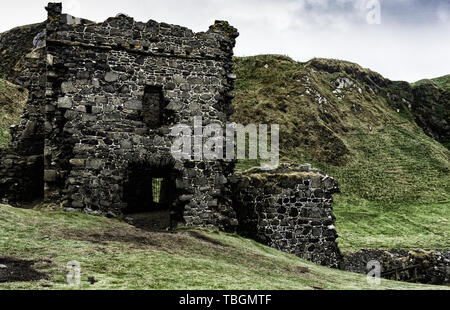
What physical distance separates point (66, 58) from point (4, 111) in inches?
753

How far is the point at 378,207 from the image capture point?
36375 millimetres

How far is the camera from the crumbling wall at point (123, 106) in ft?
46.6

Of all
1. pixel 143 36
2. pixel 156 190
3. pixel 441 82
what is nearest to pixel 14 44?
pixel 156 190

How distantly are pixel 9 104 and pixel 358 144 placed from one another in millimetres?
39207

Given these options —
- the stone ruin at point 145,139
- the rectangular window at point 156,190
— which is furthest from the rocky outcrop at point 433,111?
the stone ruin at point 145,139

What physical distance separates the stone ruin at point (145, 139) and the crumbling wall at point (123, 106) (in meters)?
0.04

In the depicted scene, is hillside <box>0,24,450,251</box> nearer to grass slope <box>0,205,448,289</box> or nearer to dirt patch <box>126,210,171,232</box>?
dirt patch <box>126,210,171,232</box>

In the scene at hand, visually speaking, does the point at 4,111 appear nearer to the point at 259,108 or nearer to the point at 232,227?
the point at 232,227

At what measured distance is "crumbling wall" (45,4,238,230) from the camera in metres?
14.2

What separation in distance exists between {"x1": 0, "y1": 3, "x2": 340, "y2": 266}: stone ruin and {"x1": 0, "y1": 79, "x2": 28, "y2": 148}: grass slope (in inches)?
542

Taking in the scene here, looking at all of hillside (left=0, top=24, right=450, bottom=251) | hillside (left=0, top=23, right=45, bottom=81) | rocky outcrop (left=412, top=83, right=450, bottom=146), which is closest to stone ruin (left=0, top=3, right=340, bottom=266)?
hillside (left=0, top=24, right=450, bottom=251)

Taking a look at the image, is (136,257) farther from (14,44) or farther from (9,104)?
(14,44)

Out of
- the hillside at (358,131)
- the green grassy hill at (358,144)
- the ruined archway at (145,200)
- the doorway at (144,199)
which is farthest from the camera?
the hillside at (358,131)

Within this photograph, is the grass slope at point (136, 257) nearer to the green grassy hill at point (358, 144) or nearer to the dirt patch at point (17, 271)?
the dirt patch at point (17, 271)
